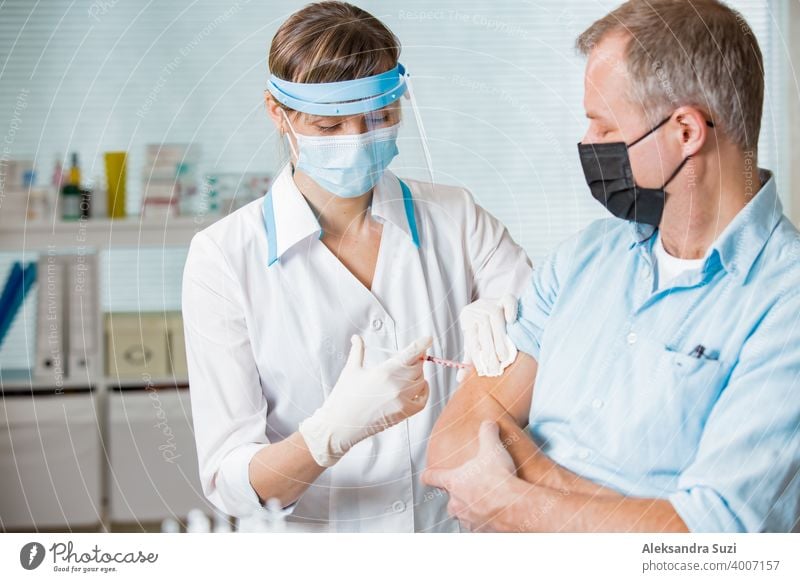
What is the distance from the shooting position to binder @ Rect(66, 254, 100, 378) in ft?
5.20

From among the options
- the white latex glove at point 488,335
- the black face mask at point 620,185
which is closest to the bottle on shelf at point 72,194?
the white latex glove at point 488,335

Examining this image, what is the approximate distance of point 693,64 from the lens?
1.27 meters

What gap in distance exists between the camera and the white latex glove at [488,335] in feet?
4.61

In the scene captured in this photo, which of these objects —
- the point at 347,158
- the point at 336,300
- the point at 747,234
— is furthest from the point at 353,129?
the point at 747,234

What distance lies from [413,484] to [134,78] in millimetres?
847

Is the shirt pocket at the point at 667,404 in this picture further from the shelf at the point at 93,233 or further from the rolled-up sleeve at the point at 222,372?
the shelf at the point at 93,233

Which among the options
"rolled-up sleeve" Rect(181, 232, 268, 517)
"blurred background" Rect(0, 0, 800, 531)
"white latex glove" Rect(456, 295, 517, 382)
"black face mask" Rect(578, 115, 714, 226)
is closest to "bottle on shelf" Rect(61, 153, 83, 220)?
"blurred background" Rect(0, 0, 800, 531)

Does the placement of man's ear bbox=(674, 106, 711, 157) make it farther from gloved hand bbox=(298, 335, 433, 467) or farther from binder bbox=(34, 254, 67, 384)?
binder bbox=(34, 254, 67, 384)

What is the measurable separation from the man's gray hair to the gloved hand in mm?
518

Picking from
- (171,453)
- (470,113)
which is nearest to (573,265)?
(470,113)

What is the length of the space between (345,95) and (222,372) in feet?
1.58

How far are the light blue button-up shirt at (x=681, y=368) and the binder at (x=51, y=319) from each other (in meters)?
0.81

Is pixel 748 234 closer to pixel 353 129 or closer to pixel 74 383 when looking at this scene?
pixel 353 129
